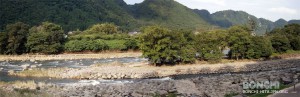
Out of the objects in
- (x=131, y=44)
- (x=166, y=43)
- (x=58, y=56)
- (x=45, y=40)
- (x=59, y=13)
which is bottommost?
(x=58, y=56)

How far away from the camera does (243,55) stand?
5944cm

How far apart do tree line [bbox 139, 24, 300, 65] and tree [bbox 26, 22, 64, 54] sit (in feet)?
93.3

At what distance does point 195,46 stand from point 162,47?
24.9 feet

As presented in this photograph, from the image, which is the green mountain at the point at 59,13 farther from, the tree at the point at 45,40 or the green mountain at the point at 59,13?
the tree at the point at 45,40

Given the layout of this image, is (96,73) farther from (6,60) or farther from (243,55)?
(6,60)

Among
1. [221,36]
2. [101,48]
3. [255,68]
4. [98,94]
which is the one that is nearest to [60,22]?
[101,48]

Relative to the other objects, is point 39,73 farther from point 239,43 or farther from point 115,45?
point 115,45

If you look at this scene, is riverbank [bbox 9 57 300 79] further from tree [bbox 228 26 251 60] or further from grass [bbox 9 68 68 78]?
tree [bbox 228 26 251 60]

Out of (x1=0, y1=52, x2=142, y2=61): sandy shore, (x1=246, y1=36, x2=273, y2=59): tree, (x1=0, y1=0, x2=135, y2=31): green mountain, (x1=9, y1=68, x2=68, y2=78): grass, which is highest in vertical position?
(x1=0, y1=0, x2=135, y2=31): green mountain

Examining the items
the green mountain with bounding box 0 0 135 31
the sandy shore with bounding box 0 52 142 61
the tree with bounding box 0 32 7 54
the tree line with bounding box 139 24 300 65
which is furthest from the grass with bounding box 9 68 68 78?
the green mountain with bounding box 0 0 135 31

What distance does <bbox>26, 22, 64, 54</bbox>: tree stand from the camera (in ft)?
249

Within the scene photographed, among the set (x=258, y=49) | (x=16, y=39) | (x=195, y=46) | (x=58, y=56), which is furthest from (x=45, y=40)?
(x=258, y=49)

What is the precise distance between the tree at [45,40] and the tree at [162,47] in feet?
102

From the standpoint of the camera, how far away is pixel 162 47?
50.6 meters
